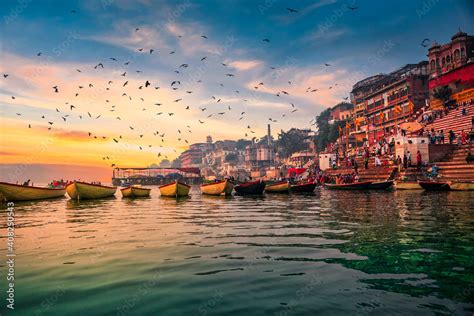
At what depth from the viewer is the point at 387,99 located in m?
65.4

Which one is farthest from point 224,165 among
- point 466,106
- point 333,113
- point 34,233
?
point 34,233

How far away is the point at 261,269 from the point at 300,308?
185 cm

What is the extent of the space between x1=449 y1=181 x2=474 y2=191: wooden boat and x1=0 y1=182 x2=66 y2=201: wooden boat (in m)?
33.9

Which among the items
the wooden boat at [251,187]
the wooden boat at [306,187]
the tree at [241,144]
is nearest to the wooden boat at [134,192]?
the wooden boat at [251,187]

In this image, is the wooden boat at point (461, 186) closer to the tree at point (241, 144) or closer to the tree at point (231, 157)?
the tree at point (231, 157)

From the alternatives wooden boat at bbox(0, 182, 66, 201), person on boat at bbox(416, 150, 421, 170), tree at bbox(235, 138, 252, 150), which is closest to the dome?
→ person on boat at bbox(416, 150, 421, 170)

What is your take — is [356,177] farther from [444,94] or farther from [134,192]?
[134,192]

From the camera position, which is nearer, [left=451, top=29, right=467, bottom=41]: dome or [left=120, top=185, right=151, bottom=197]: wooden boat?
[left=120, top=185, right=151, bottom=197]: wooden boat

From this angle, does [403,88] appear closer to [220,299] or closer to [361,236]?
[361,236]

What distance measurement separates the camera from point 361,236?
356 inches

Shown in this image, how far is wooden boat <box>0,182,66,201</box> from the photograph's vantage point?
25.0 m

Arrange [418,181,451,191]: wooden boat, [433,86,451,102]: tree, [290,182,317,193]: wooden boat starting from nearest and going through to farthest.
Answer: [418,181,451,191]: wooden boat, [290,182,317,193]: wooden boat, [433,86,451,102]: tree

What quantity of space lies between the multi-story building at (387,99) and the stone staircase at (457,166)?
23084mm

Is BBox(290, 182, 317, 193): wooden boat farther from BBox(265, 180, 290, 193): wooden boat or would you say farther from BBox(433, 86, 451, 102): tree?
BBox(433, 86, 451, 102): tree
